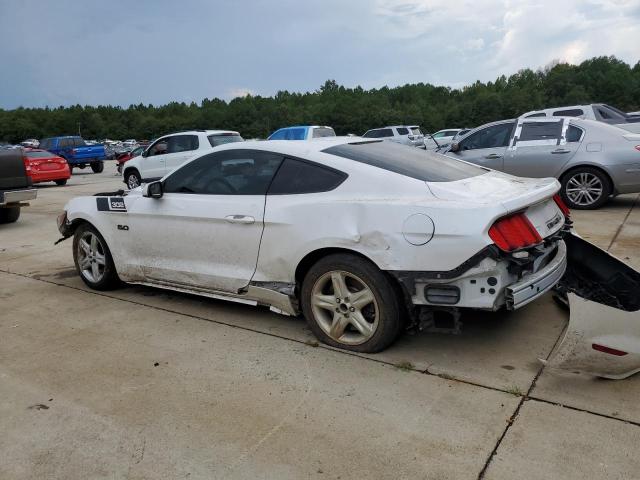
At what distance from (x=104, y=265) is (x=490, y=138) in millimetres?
6840

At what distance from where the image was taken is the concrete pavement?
263 cm

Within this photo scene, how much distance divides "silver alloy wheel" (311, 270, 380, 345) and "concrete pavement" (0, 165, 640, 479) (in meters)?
0.17

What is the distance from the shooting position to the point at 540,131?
908cm

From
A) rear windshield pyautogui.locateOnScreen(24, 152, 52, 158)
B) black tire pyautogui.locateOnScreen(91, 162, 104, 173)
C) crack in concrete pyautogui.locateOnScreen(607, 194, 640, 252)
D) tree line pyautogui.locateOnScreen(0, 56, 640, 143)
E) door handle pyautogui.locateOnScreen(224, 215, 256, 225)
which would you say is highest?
tree line pyautogui.locateOnScreen(0, 56, 640, 143)

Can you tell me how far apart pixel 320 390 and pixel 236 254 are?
4.45 feet

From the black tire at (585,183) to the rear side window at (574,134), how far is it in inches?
18.9

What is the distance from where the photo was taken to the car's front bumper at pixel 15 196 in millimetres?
9609

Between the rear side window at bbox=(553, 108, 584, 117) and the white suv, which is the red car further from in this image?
the rear side window at bbox=(553, 108, 584, 117)

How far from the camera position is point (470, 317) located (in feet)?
14.1

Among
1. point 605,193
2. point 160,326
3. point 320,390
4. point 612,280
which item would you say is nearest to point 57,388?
point 160,326

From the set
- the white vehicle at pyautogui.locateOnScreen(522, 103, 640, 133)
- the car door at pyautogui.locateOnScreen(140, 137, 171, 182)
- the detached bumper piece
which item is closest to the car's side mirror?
the detached bumper piece

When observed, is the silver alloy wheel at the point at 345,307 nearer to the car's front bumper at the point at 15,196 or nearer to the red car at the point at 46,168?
the car's front bumper at the point at 15,196

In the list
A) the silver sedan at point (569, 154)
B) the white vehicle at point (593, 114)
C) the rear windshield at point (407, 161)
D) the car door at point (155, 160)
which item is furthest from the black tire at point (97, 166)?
the rear windshield at point (407, 161)

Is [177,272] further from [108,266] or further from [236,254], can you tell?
[108,266]
